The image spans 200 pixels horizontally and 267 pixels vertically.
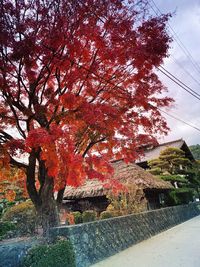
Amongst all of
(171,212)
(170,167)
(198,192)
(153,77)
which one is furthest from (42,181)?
(198,192)

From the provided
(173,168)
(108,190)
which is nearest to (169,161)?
(173,168)

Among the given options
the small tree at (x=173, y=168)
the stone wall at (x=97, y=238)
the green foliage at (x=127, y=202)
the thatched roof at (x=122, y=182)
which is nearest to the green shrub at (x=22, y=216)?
the stone wall at (x=97, y=238)

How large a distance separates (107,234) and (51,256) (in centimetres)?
278

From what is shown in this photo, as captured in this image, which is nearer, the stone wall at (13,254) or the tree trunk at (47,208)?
the stone wall at (13,254)

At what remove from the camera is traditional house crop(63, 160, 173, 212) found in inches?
644

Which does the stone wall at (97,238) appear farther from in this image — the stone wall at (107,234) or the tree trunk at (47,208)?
the tree trunk at (47,208)

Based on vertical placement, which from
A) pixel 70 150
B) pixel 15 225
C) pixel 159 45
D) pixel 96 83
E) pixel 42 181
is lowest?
pixel 15 225

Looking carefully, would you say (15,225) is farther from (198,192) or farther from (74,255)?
(198,192)

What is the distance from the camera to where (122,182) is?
15.9 metres

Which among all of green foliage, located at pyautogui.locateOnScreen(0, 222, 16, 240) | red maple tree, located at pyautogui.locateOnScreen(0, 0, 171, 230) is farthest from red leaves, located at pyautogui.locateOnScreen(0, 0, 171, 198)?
green foliage, located at pyautogui.locateOnScreen(0, 222, 16, 240)

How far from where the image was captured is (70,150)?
Answer: 301 inches

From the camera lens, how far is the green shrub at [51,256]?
240 inches

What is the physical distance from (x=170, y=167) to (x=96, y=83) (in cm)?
1557

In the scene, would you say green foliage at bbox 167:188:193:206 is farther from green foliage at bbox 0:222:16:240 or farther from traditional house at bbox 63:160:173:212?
green foliage at bbox 0:222:16:240
